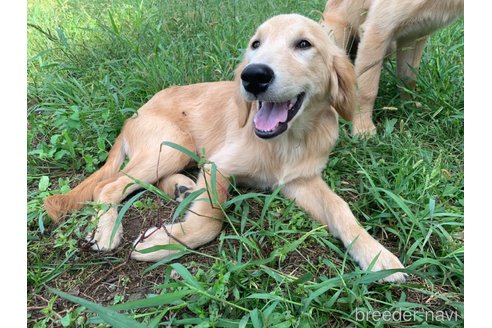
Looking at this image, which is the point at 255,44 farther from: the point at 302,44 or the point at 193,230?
the point at 193,230

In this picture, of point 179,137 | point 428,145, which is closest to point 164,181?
point 179,137

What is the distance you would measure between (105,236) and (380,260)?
1.37m

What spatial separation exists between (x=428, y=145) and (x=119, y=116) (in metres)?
2.27

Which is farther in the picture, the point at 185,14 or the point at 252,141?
the point at 185,14

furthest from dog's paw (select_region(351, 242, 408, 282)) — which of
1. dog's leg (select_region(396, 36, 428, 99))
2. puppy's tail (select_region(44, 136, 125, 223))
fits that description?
dog's leg (select_region(396, 36, 428, 99))

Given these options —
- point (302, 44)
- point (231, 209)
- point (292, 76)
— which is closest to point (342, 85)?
point (302, 44)

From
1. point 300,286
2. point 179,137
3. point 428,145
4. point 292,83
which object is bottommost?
point 428,145

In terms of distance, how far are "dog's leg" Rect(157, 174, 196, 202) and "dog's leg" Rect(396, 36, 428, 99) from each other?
1.99 metres

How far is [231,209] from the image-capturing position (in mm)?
2219

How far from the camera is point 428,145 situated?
111 inches

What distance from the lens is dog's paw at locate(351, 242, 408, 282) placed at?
176cm

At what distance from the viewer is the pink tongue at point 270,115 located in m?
2.10

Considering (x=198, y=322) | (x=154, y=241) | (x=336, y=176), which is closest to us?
(x=198, y=322)

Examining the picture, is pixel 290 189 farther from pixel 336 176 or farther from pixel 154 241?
pixel 154 241
